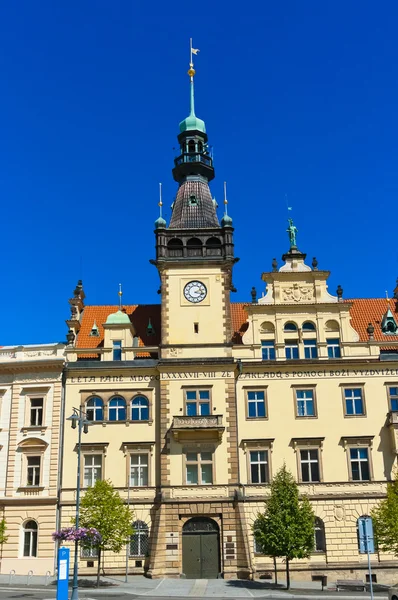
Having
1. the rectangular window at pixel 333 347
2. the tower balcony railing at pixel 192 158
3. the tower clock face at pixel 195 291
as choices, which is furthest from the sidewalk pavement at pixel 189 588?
the tower balcony railing at pixel 192 158

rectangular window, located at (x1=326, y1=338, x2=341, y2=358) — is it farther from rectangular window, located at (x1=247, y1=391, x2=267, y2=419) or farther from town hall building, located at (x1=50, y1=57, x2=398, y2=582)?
rectangular window, located at (x1=247, y1=391, x2=267, y2=419)

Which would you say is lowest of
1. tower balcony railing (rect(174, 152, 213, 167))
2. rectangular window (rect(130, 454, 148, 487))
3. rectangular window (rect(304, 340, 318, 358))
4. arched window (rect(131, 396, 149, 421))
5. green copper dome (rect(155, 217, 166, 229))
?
rectangular window (rect(130, 454, 148, 487))

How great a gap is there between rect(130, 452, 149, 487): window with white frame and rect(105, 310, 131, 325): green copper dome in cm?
861

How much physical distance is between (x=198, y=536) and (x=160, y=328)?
14.1m

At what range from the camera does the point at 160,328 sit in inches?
1902

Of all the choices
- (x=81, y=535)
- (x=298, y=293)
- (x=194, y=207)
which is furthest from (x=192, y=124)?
(x=81, y=535)

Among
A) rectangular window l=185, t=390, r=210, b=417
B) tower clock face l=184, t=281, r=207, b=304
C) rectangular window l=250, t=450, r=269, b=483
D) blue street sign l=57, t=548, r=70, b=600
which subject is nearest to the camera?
blue street sign l=57, t=548, r=70, b=600

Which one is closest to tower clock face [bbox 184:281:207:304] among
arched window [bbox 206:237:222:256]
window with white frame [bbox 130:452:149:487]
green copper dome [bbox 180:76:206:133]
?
arched window [bbox 206:237:222:256]

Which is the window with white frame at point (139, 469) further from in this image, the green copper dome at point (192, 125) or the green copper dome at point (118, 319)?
the green copper dome at point (192, 125)

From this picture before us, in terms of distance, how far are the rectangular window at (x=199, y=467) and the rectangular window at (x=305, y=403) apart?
622 cm

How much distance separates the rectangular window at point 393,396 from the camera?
44062 mm

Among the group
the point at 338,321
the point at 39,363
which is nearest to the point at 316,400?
the point at 338,321

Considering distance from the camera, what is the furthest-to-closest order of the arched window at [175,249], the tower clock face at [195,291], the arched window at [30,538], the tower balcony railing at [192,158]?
Result: the tower balcony railing at [192,158]
the arched window at [175,249]
the tower clock face at [195,291]
the arched window at [30,538]

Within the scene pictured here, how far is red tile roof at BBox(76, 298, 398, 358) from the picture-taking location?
47125 mm
